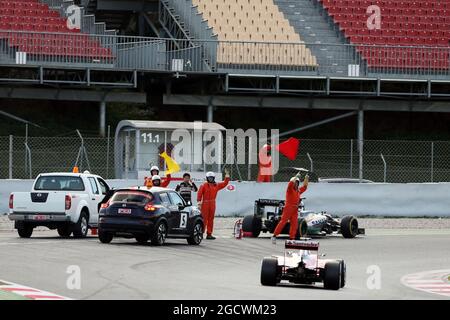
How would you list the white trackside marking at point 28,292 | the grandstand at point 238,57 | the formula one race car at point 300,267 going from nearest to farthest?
the white trackside marking at point 28,292, the formula one race car at point 300,267, the grandstand at point 238,57

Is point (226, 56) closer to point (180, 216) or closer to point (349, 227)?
point (349, 227)

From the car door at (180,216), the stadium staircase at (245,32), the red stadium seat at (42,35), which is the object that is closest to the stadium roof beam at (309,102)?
the stadium staircase at (245,32)

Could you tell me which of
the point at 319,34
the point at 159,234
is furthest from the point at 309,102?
the point at 159,234

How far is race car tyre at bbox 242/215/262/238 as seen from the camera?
27656 mm

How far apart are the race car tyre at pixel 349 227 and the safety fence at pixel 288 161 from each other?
6.02 meters

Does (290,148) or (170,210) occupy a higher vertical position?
(290,148)

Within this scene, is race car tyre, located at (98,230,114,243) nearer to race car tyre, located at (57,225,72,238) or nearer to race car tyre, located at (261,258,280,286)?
race car tyre, located at (57,225,72,238)

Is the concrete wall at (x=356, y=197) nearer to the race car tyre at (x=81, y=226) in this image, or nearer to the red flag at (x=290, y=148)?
the red flag at (x=290, y=148)

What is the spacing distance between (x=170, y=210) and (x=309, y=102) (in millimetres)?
18397

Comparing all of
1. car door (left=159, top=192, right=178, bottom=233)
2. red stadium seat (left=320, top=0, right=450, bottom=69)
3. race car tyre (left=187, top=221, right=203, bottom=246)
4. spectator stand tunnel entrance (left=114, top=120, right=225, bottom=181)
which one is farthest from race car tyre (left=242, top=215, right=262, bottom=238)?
red stadium seat (left=320, top=0, right=450, bottom=69)

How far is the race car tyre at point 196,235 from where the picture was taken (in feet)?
82.3

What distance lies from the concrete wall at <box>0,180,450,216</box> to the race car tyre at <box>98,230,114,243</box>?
8.89 metres

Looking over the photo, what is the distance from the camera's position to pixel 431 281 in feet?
60.0
